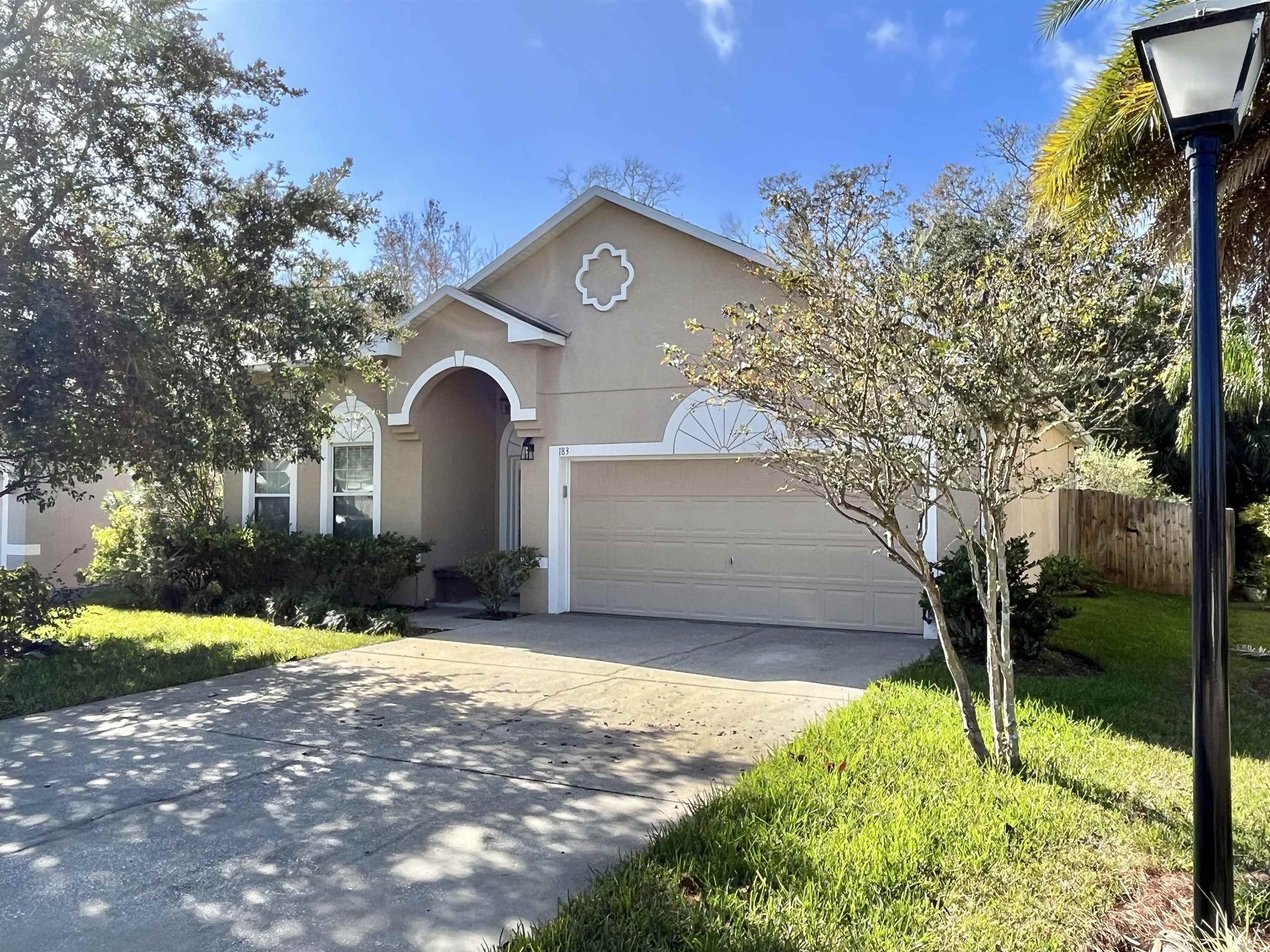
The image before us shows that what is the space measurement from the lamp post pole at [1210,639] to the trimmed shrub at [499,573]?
9980mm

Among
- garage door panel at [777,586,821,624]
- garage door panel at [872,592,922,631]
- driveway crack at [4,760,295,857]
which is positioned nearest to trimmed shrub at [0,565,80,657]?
driveway crack at [4,760,295,857]

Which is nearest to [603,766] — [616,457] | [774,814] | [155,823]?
[774,814]

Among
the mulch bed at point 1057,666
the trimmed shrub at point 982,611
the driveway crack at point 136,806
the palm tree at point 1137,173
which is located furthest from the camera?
the trimmed shrub at point 982,611

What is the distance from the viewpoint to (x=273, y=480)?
1498cm

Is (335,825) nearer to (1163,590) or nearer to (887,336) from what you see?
(887,336)

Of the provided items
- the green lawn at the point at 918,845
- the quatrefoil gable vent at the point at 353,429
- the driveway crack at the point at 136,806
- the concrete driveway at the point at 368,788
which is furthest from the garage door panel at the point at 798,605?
the driveway crack at the point at 136,806

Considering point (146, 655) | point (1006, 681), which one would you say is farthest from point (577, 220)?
point (1006, 681)

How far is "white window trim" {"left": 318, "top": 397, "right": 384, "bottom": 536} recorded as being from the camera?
1392 centimetres

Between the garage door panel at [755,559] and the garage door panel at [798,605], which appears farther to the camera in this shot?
the garage door panel at [755,559]

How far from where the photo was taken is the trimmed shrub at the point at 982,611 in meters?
8.88

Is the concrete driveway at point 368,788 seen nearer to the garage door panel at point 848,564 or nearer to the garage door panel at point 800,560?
the garage door panel at point 848,564

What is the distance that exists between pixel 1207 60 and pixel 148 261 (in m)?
9.07

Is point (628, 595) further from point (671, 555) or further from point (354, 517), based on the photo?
point (354, 517)

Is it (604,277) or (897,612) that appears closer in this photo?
(897,612)
